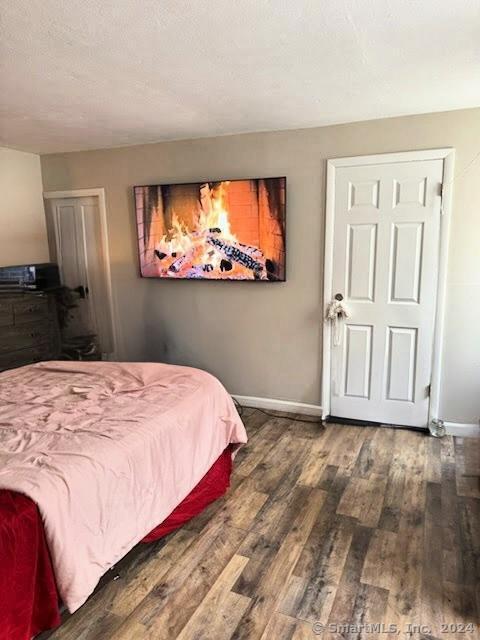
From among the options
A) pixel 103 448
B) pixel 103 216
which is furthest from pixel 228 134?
pixel 103 448

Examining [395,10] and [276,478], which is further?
[276,478]

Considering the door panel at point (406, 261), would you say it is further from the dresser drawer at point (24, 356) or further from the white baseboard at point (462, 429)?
the dresser drawer at point (24, 356)

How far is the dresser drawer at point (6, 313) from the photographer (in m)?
3.58

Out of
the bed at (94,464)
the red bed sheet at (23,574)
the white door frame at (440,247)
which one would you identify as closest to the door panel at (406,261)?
the white door frame at (440,247)

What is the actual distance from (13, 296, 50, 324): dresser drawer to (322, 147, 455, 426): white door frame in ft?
8.24

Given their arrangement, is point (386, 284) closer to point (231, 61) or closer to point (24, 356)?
point (231, 61)

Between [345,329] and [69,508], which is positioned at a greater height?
[345,329]

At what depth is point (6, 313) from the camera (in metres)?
3.61

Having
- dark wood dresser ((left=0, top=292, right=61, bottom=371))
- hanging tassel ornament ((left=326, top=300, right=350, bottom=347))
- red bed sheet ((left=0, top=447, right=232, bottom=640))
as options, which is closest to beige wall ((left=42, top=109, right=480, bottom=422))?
hanging tassel ornament ((left=326, top=300, right=350, bottom=347))

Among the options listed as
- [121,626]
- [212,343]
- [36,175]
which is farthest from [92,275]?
[121,626]

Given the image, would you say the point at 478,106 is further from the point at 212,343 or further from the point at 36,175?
the point at 36,175

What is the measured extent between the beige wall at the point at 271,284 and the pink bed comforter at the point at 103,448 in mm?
1218

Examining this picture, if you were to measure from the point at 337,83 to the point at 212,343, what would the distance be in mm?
2297

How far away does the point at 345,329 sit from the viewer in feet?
11.2
